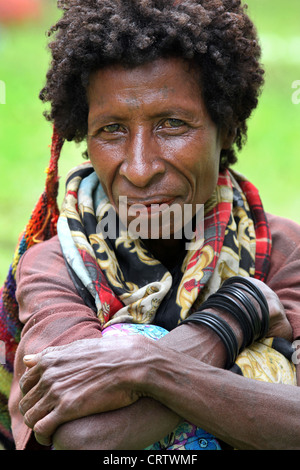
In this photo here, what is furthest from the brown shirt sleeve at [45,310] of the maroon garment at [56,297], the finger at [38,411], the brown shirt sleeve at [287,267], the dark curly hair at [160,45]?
the brown shirt sleeve at [287,267]

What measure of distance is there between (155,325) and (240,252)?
0.51 metres

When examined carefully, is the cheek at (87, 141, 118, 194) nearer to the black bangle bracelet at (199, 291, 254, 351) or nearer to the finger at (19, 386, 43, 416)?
the black bangle bracelet at (199, 291, 254, 351)

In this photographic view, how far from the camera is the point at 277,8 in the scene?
9656 millimetres

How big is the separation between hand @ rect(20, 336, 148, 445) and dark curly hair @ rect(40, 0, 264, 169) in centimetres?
111

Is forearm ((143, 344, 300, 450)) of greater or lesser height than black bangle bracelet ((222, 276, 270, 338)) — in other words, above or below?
below

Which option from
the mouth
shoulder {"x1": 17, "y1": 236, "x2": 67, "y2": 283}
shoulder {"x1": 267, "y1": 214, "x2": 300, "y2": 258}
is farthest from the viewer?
shoulder {"x1": 267, "y1": 214, "x2": 300, "y2": 258}

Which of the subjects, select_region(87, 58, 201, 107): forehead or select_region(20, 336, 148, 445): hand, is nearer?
select_region(20, 336, 148, 445): hand

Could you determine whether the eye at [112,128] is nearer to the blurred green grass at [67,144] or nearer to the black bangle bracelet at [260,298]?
the black bangle bracelet at [260,298]

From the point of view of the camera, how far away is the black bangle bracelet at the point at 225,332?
2.46m

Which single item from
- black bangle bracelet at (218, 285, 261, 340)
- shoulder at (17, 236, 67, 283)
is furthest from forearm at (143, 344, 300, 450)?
shoulder at (17, 236, 67, 283)

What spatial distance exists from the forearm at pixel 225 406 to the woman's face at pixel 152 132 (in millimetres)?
750

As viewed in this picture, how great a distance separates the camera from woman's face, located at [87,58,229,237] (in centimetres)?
269

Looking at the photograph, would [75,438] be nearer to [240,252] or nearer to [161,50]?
[240,252]
